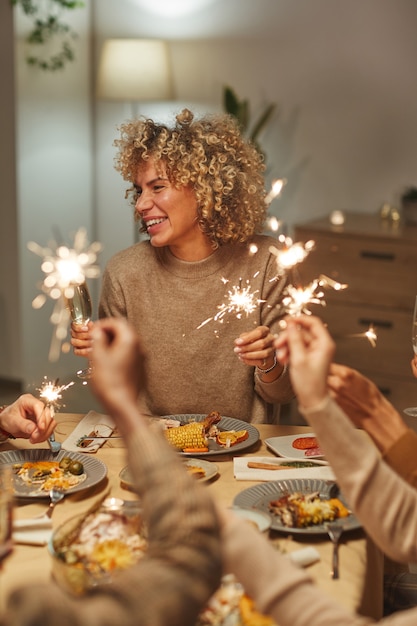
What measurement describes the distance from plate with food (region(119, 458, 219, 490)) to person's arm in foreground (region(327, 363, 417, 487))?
1.22ft

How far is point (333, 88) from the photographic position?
5004 mm

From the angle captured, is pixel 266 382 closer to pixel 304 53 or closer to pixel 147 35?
pixel 304 53

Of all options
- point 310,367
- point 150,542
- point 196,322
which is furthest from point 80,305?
point 150,542

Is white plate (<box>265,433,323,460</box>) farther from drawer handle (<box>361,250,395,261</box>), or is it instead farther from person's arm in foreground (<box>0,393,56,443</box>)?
drawer handle (<box>361,250,395,261</box>)

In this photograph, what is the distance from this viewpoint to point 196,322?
2.70 meters

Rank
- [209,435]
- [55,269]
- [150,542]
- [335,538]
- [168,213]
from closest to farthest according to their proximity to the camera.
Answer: [150,542] < [335,538] < [209,435] < [168,213] < [55,269]

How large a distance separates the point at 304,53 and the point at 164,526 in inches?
178

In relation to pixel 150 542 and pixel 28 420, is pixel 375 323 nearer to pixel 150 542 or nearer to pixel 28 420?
pixel 28 420

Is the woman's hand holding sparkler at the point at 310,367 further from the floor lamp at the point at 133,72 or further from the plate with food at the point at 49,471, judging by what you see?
the floor lamp at the point at 133,72

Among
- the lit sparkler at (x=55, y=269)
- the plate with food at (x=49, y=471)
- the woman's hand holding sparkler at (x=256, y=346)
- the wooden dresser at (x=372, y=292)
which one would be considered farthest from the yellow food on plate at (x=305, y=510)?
the wooden dresser at (x=372, y=292)

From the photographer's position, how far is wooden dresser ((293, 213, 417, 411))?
174 inches

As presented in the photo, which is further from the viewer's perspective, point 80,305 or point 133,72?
point 133,72

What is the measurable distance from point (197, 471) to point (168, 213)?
3.28 ft

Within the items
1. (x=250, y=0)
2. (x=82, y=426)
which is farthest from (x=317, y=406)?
(x=250, y=0)
